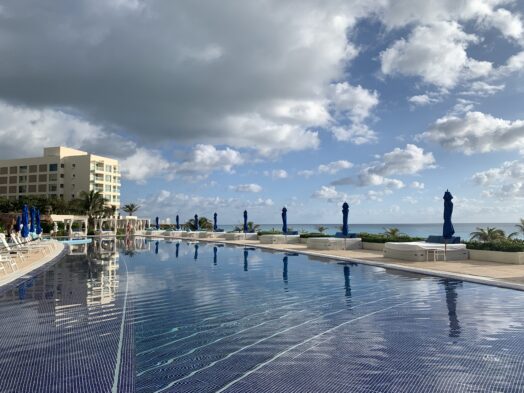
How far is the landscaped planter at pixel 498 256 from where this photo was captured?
13.9 meters

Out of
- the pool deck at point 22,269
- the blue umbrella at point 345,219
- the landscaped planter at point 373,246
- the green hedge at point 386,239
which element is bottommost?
the pool deck at point 22,269

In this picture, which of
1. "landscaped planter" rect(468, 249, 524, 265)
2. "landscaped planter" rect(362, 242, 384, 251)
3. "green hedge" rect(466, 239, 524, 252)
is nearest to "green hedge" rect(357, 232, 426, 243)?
"landscaped planter" rect(362, 242, 384, 251)

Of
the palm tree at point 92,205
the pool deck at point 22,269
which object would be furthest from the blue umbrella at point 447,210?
the palm tree at point 92,205

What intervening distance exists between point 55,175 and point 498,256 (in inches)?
→ 3145

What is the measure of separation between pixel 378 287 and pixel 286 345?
555cm

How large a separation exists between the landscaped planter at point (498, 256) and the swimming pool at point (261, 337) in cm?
439

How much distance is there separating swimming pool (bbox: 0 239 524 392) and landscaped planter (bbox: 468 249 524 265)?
4385 millimetres

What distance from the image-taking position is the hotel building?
7769cm

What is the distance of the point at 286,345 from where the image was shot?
5961 millimetres

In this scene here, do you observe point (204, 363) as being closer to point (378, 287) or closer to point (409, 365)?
point (409, 365)

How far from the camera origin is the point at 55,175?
77.9 meters

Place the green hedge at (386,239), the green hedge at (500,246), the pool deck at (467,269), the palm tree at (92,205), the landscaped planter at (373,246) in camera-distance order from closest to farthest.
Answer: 1. the pool deck at (467,269)
2. the green hedge at (500,246)
3. the green hedge at (386,239)
4. the landscaped planter at (373,246)
5. the palm tree at (92,205)

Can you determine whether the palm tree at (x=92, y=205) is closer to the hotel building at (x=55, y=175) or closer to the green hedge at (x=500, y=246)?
the hotel building at (x=55, y=175)

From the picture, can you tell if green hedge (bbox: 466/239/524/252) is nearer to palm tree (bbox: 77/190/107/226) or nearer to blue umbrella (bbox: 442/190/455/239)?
blue umbrella (bbox: 442/190/455/239)
